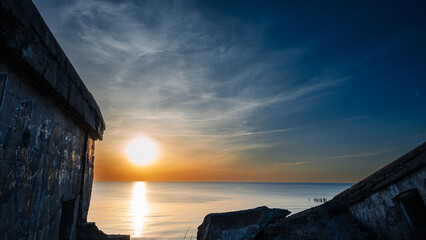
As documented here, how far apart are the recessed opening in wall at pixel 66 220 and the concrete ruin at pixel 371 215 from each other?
3078 mm

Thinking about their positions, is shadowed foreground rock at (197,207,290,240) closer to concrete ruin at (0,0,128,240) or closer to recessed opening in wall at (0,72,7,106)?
concrete ruin at (0,0,128,240)

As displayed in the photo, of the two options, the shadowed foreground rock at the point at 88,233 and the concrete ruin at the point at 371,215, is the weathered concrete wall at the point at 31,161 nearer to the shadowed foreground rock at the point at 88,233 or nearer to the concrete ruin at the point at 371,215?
the shadowed foreground rock at the point at 88,233

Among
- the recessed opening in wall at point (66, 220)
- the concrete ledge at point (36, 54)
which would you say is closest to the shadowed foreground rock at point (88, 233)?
the recessed opening in wall at point (66, 220)

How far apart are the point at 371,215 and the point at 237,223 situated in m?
2.88

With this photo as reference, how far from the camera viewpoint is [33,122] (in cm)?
276

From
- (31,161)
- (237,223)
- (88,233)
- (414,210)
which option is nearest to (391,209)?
(414,210)

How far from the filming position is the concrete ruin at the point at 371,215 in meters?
4.40

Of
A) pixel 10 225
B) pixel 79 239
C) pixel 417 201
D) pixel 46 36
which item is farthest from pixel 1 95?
pixel 417 201

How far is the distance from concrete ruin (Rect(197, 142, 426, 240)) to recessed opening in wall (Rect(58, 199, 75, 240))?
308cm

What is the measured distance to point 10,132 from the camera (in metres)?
2.30

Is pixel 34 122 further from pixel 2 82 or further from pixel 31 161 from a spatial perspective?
pixel 2 82

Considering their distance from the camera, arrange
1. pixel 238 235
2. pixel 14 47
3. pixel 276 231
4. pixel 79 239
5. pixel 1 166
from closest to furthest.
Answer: pixel 14 47 < pixel 1 166 < pixel 79 239 < pixel 276 231 < pixel 238 235

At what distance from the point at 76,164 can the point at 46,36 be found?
2.74 m

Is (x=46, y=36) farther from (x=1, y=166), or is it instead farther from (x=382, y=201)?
(x=382, y=201)
